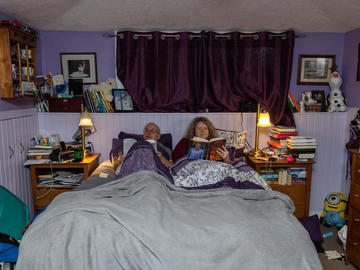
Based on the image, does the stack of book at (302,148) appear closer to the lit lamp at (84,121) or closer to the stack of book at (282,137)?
the stack of book at (282,137)

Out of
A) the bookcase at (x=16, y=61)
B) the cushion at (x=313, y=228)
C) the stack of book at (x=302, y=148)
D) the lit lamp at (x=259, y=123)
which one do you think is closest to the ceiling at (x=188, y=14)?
the bookcase at (x=16, y=61)

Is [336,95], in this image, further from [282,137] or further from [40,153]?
[40,153]

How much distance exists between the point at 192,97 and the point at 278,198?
178cm

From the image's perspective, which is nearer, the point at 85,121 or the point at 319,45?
the point at 85,121

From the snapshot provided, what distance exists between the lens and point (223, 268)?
163 cm

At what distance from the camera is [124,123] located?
11.7 ft

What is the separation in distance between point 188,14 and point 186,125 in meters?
1.24

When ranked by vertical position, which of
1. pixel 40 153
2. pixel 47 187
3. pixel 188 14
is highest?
pixel 188 14

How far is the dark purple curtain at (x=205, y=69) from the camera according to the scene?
3.44 m

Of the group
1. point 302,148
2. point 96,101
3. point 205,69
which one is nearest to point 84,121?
point 96,101

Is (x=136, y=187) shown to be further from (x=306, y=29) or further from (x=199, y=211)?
(x=306, y=29)

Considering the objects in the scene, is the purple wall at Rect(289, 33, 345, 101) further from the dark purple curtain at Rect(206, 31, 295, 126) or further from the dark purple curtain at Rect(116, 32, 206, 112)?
the dark purple curtain at Rect(116, 32, 206, 112)

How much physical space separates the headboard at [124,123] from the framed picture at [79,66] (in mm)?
460

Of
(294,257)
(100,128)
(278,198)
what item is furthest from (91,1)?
(294,257)
